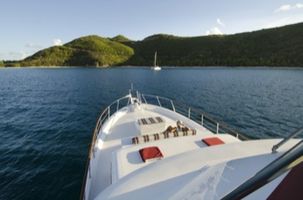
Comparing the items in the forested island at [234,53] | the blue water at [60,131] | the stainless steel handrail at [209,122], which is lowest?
the blue water at [60,131]

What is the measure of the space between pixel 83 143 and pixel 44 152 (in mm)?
2835

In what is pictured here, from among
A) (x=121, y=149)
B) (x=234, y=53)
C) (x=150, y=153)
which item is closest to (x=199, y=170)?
(x=150, y=153)

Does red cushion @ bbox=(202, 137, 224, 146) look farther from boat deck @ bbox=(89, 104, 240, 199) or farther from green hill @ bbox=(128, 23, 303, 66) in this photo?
green hill @ bbox=(128, 23, 303, 66)

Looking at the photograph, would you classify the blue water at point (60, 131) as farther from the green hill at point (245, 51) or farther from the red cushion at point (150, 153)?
the green hill at point (245, 51)

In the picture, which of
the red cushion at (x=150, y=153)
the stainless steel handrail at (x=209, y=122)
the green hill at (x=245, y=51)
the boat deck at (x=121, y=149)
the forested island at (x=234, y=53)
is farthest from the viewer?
the forested island at (x=234, y=53)

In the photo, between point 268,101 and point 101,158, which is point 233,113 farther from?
point 101,158

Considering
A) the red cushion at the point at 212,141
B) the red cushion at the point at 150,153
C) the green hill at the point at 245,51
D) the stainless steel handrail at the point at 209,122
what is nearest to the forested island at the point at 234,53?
the green hill at the point at 245,51

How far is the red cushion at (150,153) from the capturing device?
6.51 m

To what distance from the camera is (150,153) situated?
22.1 feet

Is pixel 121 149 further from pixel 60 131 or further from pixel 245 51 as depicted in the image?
pixel 245 51

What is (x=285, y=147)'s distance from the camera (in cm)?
368

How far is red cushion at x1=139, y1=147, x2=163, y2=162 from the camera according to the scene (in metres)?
6.51

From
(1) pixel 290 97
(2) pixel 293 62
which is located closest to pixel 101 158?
(1) pixel 290 97

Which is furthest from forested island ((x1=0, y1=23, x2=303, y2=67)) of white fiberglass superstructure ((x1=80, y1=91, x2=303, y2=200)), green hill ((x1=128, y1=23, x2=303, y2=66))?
white fiberglass superstructure ((x1=80, y1=91, x2=303, y2=200))
